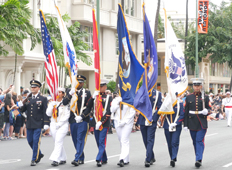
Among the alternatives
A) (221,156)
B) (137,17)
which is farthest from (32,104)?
(137,17)

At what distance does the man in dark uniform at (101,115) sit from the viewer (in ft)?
36.9

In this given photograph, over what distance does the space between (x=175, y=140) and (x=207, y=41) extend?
40590 mm

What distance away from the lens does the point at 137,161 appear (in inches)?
476

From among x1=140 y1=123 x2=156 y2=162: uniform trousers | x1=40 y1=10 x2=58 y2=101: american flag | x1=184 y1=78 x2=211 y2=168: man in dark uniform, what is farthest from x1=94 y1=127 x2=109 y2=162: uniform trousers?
x1=184 y1=78 x2=211 y2=168: man in dark uniform

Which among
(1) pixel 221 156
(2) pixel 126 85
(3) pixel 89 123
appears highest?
(2) pixel 126 85

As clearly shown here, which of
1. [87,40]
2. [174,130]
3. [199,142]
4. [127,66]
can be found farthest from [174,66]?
[87,40]

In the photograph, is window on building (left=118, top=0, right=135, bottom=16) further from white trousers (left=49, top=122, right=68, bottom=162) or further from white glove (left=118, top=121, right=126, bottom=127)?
white glove (left=118, top=121, right=126, bottom=127)

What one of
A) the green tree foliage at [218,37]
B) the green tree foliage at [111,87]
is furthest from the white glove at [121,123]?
the green tree foliage at [218,37]

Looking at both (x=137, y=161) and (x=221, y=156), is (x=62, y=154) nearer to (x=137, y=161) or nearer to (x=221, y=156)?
(x=137, y=161)

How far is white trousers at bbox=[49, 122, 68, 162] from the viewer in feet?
36.7

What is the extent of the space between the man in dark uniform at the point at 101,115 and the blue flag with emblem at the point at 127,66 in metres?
0.47

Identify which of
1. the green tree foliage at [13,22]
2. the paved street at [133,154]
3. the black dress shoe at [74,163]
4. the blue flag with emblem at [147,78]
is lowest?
the paved street at [133,154]

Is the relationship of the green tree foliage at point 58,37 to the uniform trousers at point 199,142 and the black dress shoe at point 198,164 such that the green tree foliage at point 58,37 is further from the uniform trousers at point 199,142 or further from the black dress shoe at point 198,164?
the black dress shoe at point 198,164

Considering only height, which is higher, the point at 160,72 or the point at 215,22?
the point at 215,22
